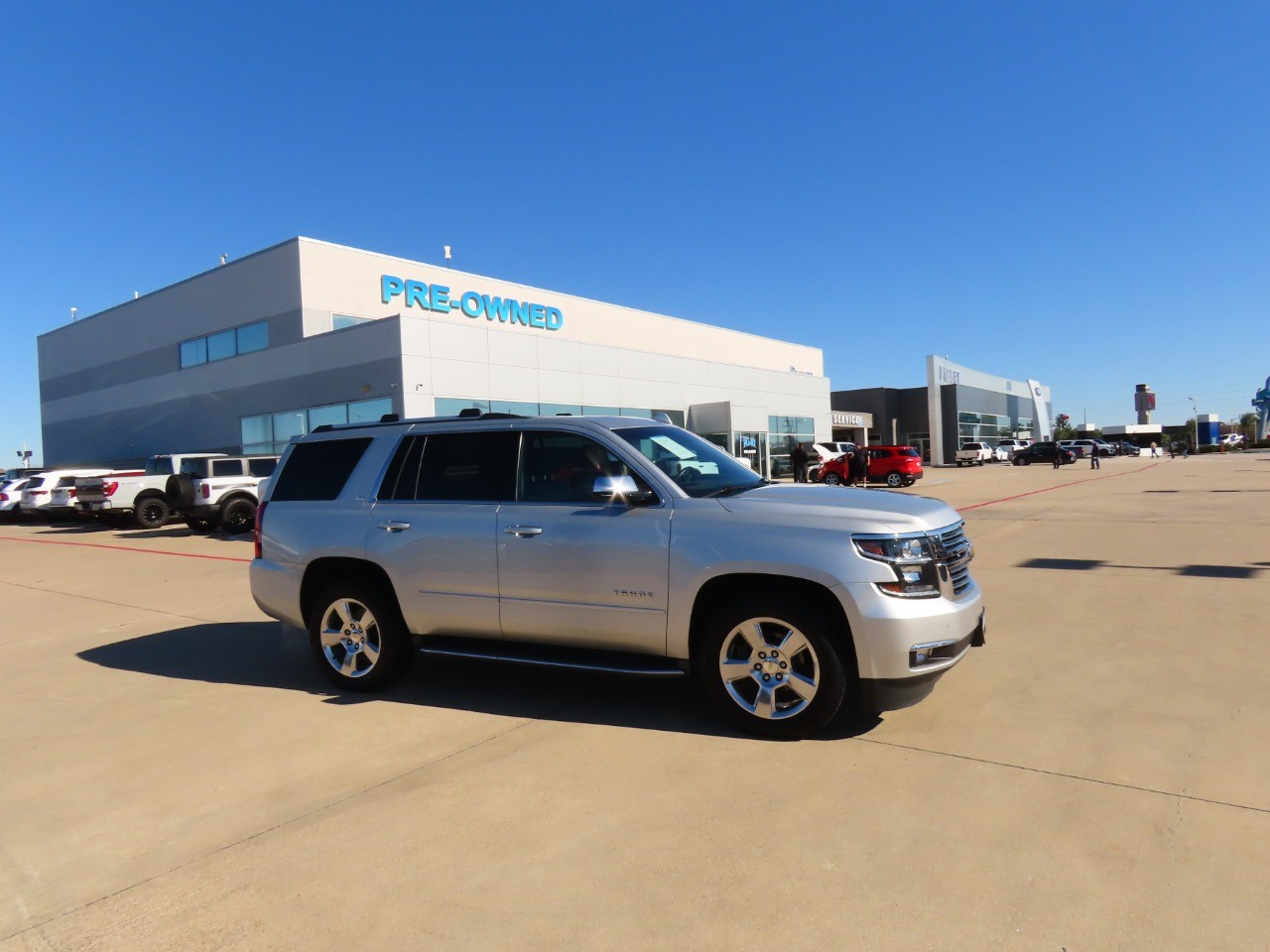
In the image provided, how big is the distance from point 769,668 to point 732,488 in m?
1.19

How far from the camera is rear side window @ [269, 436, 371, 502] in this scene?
5883 millimetres

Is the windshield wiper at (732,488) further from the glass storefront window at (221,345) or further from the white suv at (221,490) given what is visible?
the glass storefront window at (221,345)

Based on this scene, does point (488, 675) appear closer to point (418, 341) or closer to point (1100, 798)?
point (1100, 798)

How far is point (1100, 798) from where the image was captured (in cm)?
356

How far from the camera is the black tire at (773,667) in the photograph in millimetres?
4207

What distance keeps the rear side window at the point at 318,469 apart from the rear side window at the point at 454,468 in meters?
0.40

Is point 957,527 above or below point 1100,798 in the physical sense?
above

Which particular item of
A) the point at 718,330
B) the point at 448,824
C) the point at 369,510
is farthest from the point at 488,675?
the point at 718,330

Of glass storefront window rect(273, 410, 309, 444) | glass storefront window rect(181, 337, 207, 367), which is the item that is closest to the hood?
glass storefront window rect(273, 410, 309, 444)

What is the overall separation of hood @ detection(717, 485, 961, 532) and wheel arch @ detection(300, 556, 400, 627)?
8.09 feet

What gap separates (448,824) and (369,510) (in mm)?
2647

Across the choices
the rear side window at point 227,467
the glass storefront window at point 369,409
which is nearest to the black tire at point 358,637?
the rear side window at point 227,467

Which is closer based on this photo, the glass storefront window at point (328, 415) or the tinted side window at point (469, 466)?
the tinted side window at point (469, 466)

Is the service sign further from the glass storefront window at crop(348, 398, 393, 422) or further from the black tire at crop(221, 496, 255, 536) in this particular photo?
the black tire at crop(221, 496, 255, 536)
